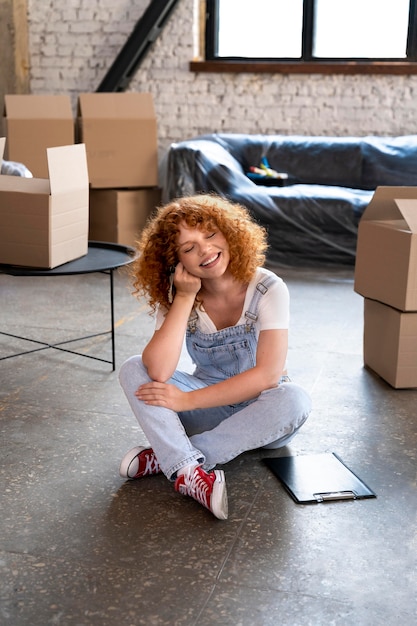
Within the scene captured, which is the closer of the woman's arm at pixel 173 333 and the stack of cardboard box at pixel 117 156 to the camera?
the woman's arm at pixel 173 333

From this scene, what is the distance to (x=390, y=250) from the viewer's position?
2.72 metres

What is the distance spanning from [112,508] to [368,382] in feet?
4.08

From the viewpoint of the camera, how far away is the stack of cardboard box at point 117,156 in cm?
496

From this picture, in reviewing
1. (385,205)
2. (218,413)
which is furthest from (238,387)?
(385,205)

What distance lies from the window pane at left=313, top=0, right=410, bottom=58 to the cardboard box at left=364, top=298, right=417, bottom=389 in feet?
10.5

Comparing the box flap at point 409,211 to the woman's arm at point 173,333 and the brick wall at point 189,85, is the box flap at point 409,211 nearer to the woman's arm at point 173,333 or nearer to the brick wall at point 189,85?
the woman's arm at point 173,333

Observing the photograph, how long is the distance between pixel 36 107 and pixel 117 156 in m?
0.58

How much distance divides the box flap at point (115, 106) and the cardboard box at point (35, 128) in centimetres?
13

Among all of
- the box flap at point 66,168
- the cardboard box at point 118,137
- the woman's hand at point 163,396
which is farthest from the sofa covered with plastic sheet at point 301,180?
the woman's hand at point 163,396

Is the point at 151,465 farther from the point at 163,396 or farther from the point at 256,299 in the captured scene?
the point at 256,299

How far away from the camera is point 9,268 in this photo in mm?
2742

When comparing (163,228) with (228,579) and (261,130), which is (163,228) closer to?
(228,579)

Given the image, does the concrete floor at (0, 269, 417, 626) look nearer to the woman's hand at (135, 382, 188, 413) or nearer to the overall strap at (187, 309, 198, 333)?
the woman's hand at (135, 382, 188, 413)

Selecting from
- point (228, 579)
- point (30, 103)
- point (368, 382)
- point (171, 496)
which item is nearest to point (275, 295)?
point (171, 496)
